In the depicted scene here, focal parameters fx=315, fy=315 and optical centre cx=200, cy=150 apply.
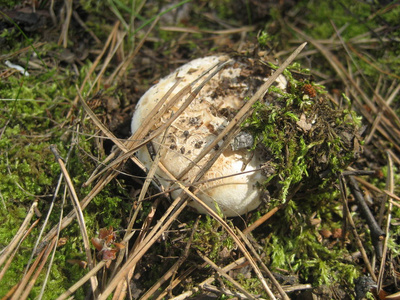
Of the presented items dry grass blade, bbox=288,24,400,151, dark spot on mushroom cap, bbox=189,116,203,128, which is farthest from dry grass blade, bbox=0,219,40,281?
dry grass blade, bbox=288,24,400,151

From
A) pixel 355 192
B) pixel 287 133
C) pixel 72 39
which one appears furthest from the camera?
pixel 72 39

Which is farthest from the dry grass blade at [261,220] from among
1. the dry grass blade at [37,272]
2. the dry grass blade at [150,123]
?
the dry grass blade at [37,272]

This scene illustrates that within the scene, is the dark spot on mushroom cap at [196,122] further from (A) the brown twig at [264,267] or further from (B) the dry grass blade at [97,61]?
(B) the dry grass blade at [97,61]

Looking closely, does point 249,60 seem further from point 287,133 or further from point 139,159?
point 139,159

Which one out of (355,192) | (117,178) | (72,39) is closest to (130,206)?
(117,178)

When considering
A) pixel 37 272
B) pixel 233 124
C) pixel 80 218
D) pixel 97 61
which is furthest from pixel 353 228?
pixel 97 61

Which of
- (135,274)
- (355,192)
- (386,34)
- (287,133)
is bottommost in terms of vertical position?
(135,274)

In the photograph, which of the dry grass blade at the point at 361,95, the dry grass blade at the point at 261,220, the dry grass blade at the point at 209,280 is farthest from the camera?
the dry grass blade at the point at 361,95
